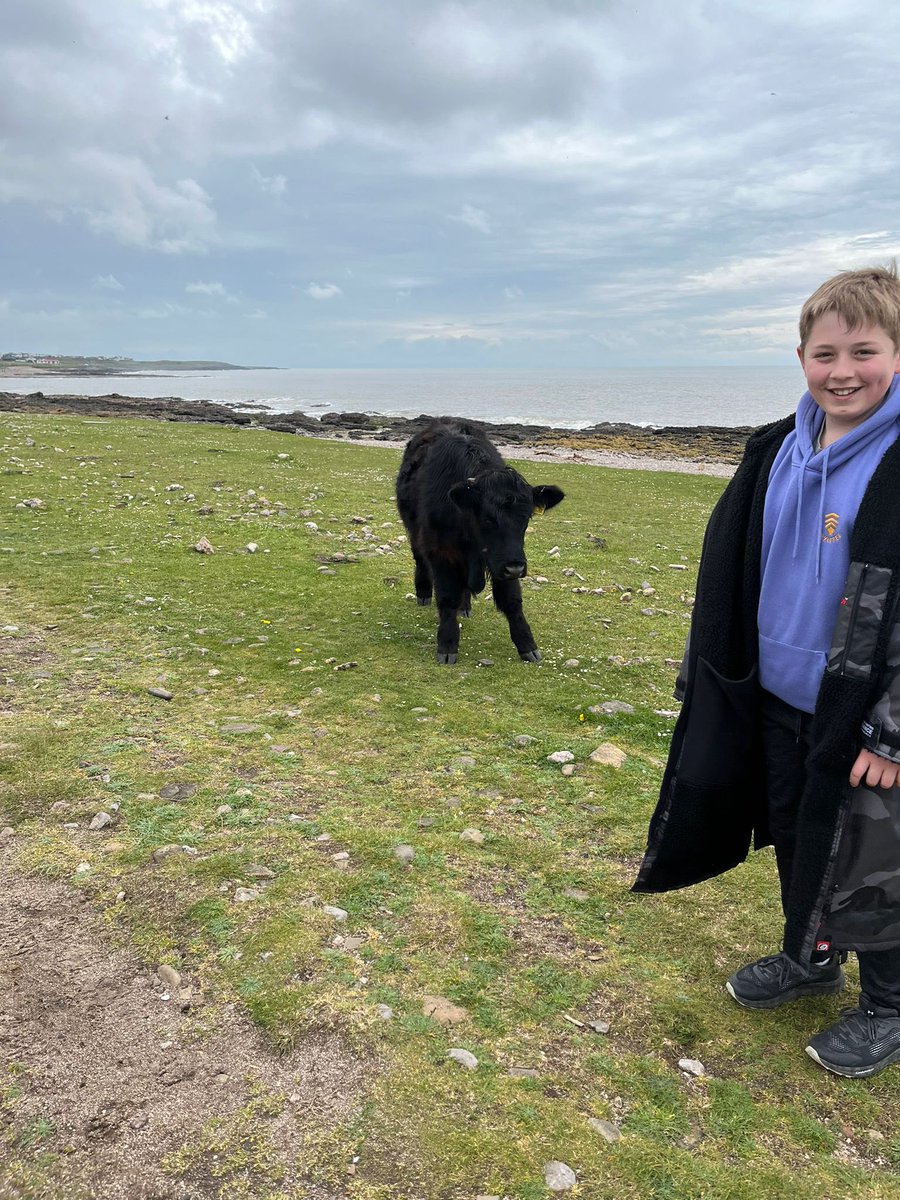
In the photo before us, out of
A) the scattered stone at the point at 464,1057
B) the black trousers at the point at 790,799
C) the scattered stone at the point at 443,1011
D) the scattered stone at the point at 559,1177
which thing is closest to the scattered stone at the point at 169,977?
the scattered stone at the point at 443,1011

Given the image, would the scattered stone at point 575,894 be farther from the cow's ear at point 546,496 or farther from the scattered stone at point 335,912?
the cow's ear at point 546,496

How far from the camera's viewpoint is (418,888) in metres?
3.95

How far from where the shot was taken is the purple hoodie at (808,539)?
112 inches

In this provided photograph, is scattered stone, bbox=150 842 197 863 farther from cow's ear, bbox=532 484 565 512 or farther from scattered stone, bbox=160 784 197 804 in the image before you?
cow's ear, bbox=532 484 565 512

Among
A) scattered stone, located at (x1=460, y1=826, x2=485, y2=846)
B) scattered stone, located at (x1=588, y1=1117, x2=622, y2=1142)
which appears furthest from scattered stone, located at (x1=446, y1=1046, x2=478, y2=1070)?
scattered stone, located at (x1=460, y1=826, x2=485, y2=846)

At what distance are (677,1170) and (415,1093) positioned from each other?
35.6 inches

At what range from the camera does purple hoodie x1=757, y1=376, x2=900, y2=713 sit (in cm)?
285

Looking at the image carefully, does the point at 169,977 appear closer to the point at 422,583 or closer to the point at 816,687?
the point at 816,687

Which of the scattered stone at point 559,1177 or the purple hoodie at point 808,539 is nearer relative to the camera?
the scattered stone at point 559,1177

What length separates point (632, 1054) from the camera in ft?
9.90

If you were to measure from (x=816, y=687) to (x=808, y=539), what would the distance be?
580 mm

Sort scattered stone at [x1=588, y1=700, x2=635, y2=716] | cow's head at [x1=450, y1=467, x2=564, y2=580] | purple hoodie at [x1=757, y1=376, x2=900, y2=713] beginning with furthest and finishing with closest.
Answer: cow's head at [x1=450, y1=467, x2=564, y2=580] → scattered stone at [x1=588, y1=700, x2=635, y2=716] → purple hoodie at [x1=757, y1=376, x2=900, y2=713]

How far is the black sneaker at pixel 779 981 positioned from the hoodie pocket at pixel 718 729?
820 mm

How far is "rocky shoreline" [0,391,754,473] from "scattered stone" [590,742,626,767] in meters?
33.3
